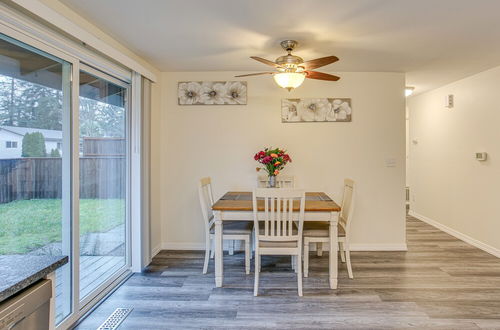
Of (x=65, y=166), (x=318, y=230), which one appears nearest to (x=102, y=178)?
(x=65, y=166)

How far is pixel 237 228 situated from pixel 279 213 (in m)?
0.70

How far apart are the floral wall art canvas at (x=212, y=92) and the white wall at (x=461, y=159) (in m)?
3.19

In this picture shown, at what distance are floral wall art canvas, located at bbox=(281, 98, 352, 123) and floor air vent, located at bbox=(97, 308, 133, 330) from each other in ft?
9.15

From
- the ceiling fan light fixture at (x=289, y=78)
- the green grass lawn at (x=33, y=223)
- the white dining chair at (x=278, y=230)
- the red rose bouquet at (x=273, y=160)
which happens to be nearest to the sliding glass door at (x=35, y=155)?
the green grass lawn at (x=33, y=223)

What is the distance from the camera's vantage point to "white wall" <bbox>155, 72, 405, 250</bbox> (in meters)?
3.89

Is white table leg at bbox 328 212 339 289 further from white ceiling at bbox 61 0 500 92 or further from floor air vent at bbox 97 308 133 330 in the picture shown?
floor air vent at bbox 97 308 133 330

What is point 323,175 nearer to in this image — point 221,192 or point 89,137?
point 221,192

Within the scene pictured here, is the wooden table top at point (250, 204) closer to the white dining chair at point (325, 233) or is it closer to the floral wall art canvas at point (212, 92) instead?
the white dining chair at point (325, 233)

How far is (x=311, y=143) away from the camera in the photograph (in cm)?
391

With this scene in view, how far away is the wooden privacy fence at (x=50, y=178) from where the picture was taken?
5.78ft

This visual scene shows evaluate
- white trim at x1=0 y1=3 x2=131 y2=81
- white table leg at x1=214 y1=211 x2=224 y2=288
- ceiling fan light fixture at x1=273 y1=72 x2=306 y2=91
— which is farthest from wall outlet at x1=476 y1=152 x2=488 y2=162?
white trim at x1=0 y1=3 x2=131 y2=81

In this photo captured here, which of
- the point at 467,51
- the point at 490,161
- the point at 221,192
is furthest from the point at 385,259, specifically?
the point at 467,51

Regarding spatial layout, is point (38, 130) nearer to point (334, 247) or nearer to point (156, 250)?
point (156, 250)

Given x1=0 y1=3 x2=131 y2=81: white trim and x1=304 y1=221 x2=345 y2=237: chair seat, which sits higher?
x1=0 y1=3 x2=131 y2=81: white trim
